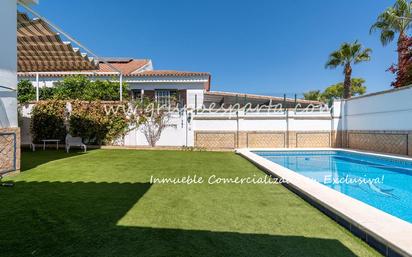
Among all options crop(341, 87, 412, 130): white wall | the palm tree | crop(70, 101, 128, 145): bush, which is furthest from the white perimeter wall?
the palm tree

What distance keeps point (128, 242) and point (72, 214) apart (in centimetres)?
150

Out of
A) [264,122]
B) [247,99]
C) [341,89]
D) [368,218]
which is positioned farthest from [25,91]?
[341,89]

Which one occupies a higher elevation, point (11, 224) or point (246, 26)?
point (246, 26)

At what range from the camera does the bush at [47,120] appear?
14.3m

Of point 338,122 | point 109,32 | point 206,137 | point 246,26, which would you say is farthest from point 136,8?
point 338,122

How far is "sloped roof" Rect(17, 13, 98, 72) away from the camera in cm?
905

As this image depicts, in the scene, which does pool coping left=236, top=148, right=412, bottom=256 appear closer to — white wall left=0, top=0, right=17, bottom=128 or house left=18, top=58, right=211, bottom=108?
white wall left=0, top=0, right=17, bottom=128

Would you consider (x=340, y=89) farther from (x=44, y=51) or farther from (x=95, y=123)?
(x=44, y=51)

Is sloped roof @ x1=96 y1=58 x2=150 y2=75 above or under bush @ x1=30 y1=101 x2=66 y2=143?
above

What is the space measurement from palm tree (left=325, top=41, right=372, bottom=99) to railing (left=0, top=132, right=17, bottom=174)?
23.4m

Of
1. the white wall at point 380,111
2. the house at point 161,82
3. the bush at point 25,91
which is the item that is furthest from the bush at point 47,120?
the white wall at point 380,111

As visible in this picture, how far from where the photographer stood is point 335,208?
161 inches

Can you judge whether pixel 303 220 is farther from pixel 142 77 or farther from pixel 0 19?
pixel 142 77

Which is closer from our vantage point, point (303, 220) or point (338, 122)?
point (303, 220)
